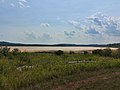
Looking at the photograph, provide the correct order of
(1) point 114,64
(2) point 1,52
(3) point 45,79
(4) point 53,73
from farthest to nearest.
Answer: (2) point 1,52, (1) point 114,64, (4) point 53,73, (3) point 45,79

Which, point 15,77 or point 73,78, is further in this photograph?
point 73,78

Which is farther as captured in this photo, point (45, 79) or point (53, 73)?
point (53, 73)

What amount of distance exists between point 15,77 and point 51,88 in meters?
2.54

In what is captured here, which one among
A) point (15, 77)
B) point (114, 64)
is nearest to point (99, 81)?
point (15, 77)

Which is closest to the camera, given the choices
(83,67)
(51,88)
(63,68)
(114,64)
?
(51,88)

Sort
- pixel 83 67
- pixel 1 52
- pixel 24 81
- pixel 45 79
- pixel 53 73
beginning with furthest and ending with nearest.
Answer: pixel 1 52, pixel 83 67, pixel 53 73, pixel 45 79, pixel 24 81

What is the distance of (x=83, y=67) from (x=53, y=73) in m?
5.16

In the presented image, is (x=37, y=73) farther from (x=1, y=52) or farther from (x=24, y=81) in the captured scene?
(x=1, y=52)

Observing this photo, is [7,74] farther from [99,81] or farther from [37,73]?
[99,81]

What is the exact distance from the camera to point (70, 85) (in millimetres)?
17562

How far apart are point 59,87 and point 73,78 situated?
3591 mm

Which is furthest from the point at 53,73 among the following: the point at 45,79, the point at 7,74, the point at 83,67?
the point at 83,67

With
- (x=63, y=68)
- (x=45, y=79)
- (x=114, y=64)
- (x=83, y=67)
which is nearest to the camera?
(x=45, y=79)

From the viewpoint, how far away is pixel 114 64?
30.3 meters
